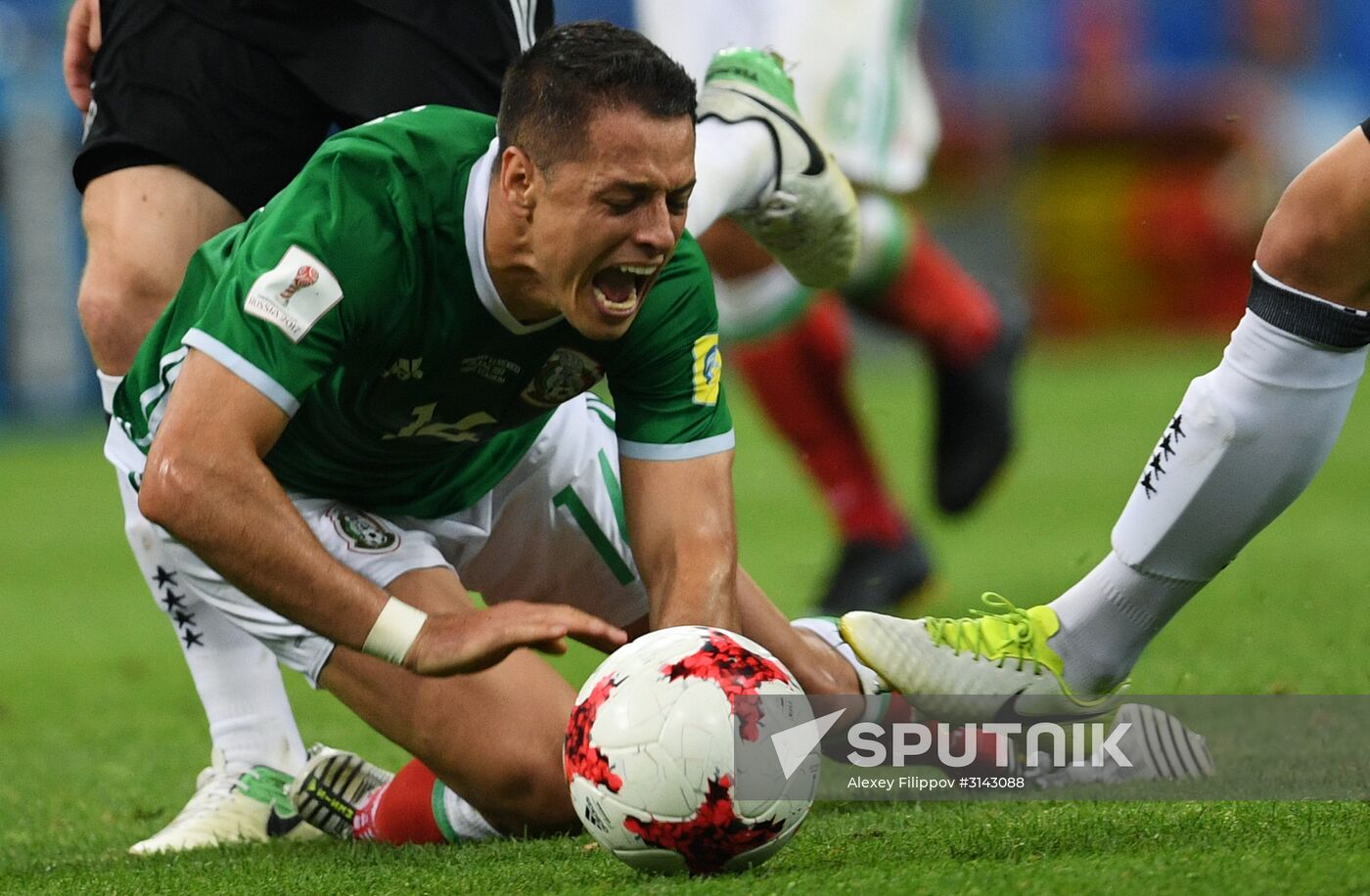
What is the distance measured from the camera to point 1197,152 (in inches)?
600

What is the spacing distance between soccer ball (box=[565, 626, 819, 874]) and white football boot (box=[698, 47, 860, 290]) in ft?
5.12

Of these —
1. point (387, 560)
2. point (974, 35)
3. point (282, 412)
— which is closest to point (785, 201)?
point (387, 560)

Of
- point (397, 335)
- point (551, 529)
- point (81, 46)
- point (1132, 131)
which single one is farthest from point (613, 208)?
point (1132, 131)

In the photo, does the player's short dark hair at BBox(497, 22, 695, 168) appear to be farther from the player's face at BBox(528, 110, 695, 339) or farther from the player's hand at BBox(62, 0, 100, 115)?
the player's hand at BBox(62, 0, 100, 115)

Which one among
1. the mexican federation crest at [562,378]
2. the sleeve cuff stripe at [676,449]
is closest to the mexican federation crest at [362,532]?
the mexican federation crest at [562,378]

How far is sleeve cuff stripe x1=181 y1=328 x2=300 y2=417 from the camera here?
276 centimetres

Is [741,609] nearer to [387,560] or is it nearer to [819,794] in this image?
[819,794]

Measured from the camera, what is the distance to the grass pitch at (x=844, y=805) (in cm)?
247

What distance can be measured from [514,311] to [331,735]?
176 centimetres

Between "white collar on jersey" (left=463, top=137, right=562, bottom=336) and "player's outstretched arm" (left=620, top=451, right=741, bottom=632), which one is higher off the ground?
"white collar on jersey" (left=463, top=137, right=562, bottom=336)

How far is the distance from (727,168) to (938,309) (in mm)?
2060

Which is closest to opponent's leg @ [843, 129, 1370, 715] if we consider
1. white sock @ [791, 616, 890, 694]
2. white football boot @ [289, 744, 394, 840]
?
white sock @ [791, 616, 890, 694]

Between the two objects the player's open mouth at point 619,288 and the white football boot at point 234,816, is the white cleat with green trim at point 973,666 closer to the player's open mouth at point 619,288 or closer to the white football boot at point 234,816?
the player's open mouth at point 619,288

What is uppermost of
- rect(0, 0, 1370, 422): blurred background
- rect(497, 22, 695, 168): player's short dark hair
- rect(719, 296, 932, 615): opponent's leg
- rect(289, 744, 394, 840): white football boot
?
rect(497, 22, 695, 168): player's short dark hair
